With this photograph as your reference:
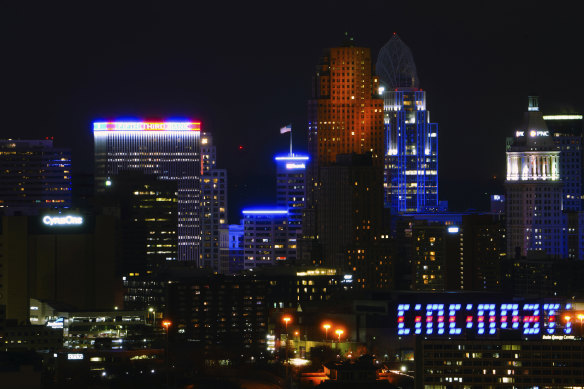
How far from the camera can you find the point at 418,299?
511ft

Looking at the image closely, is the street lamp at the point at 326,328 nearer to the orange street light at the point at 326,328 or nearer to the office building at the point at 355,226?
the orange street light at the point at 326,328

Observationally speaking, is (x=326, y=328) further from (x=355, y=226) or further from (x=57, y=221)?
(x=355, y=226)

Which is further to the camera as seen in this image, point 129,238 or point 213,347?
point 129,238

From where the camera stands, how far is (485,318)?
6171 inches

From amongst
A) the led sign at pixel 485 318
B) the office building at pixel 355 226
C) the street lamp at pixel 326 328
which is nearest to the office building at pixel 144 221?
the office building at pixel 355 226

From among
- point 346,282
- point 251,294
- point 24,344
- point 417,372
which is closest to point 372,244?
point 346,282

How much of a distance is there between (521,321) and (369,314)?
45.9 feet

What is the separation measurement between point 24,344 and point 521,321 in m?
41.9

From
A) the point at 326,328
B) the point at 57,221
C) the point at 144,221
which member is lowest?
the point at 326,328

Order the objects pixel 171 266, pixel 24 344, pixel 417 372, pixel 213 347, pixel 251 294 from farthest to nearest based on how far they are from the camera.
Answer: pixel 171 266 → pixel 251 294 → pixel 213 347 → pixel 24 344 → pixel 417 372

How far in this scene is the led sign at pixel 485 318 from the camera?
6019 inches

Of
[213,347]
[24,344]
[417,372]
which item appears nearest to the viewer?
[417,372]

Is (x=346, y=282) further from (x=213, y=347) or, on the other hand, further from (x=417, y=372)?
(x=417, y=372)

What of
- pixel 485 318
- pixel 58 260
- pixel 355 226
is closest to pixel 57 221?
pixel 58 260
